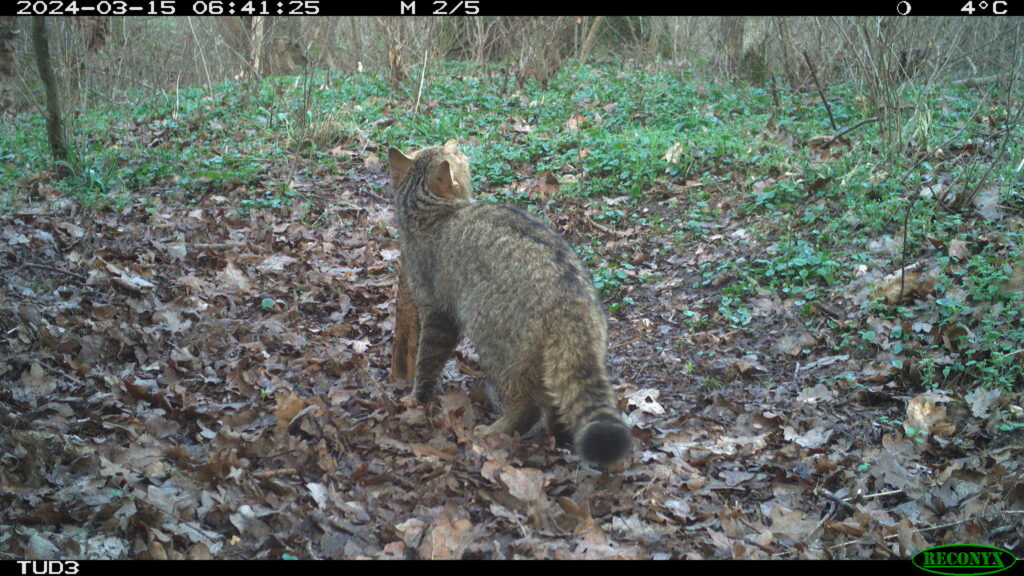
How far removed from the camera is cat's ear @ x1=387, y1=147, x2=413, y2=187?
613 centimetres

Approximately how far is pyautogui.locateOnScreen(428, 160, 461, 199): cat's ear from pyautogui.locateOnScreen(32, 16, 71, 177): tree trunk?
574 cm

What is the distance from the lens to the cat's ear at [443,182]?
5.77 metres

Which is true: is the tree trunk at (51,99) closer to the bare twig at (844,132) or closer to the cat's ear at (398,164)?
the cat's ear at (398,164)

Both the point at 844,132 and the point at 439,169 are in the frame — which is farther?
the point at 844,132

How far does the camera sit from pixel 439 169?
575 centimetres

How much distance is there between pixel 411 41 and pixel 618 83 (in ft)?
13.6

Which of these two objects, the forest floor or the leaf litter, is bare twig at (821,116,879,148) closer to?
the forest floor

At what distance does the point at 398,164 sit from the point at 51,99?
5.43 m

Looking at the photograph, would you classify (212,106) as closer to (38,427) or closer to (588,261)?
(588,261)

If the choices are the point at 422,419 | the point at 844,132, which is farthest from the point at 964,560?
the point at 844,132

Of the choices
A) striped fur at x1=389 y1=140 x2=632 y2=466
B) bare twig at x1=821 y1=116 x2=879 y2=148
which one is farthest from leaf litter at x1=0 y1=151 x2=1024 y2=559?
bare twig at x1=821 y1=116 x2=879 y2=148

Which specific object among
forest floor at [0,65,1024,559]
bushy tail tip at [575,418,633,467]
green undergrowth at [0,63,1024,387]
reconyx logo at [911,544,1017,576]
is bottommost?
reconyx logo at [911,544,1017,576]

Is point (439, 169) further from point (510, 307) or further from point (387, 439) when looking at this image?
point (387, 439)

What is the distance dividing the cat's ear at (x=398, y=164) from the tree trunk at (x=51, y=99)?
5205 mm
